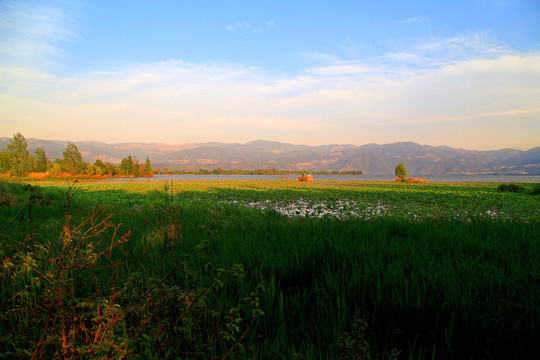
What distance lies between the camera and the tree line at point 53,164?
66.1 meters

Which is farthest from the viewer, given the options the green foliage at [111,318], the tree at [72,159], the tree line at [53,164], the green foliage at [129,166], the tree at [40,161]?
the green foliage at [129,166]

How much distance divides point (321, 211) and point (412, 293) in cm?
874

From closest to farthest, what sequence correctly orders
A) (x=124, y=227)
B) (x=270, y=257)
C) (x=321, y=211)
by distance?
(x=270, y=257) < (x=124, y=227) < (x=321, y=211)

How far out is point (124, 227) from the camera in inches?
254

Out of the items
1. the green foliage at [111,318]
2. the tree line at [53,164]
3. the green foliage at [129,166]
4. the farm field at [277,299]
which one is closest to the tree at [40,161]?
the tree line at [53,164]

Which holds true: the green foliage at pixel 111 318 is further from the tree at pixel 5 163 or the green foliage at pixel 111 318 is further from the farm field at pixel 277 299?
the tree at pixel 5 163

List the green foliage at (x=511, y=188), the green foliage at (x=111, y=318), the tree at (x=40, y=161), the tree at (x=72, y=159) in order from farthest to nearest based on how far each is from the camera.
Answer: the tree at (x=40, y=161), the tree at (x=72, y=159), the green foliage at (x=511, y=188), the green foliage at (x=111, y=318)

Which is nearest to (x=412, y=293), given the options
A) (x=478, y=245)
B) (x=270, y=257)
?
(x=270, y=257)

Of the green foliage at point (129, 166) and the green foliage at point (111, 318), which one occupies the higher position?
the green foliage at point (129, 166)

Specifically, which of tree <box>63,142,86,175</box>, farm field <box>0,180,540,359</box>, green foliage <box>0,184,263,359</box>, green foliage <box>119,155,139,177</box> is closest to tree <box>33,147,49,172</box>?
tree <box>63,142,86,175</box>

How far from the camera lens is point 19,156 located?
6712 cm

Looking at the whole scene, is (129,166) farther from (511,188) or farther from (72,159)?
(511,188)

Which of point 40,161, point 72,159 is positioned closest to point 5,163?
point 72,159

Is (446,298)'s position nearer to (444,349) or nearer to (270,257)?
(444,349)
